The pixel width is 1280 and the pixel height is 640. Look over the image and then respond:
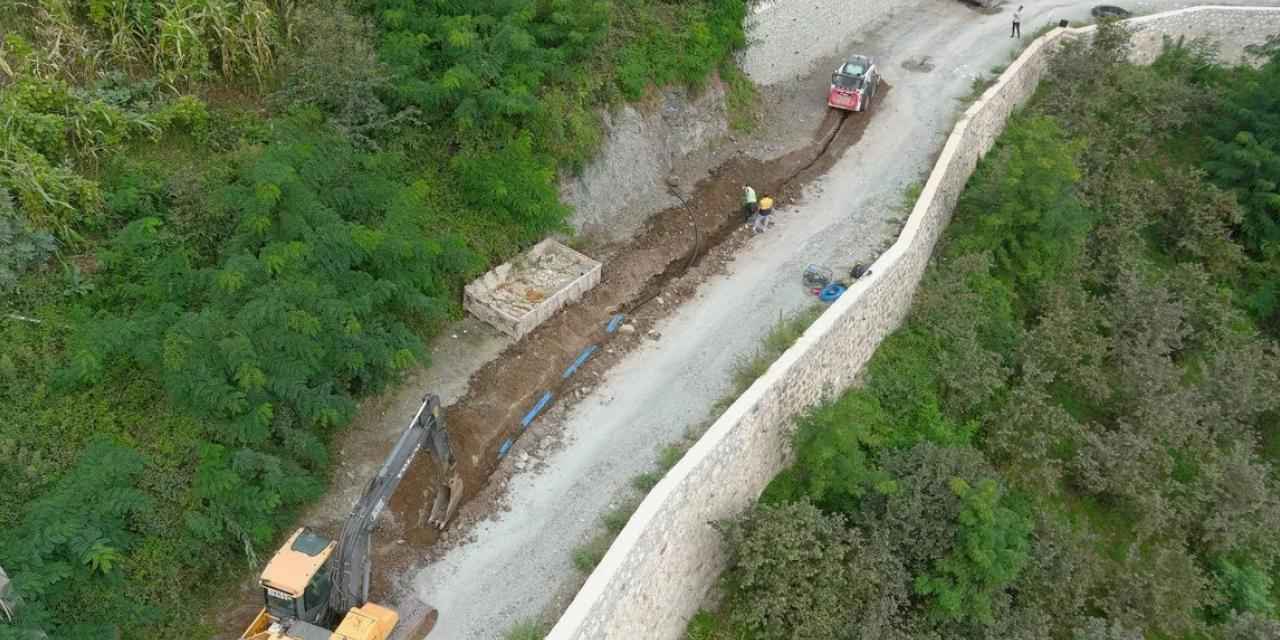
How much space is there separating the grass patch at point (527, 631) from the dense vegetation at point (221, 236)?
3685mm

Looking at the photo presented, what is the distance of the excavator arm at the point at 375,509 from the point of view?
11297 mm

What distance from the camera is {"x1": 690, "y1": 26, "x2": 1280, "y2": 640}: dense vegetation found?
14242 millimetres

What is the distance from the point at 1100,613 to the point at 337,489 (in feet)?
49.9

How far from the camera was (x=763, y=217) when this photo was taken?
20141 mm

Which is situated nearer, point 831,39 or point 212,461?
point 212,461

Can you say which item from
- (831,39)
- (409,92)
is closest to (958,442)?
(409,92)

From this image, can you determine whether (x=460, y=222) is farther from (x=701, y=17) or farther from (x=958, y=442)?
(x=958, y=442)

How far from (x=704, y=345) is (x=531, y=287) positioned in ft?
12.4

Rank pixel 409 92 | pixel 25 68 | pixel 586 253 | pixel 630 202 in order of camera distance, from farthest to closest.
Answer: pixel 630 202 < pixel 586 253 < pixel 409 92 < pixel 25 68

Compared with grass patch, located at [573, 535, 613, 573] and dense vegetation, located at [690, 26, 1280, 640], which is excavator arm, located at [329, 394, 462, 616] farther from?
dense vegetation, located at [690, 26, 1280, 640]

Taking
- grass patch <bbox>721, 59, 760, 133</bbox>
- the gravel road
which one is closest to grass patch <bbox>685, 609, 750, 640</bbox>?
the gravel road

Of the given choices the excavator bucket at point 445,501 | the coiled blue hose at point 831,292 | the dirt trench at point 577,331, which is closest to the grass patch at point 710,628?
the dirt trench at point 577,331

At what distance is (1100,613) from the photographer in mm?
16812

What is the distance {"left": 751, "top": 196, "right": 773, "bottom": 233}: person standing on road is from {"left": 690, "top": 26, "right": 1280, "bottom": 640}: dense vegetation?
4041 millimetres
